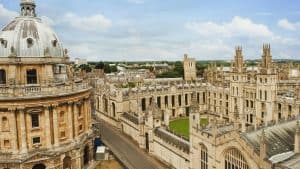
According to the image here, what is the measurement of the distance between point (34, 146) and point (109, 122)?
29935mm

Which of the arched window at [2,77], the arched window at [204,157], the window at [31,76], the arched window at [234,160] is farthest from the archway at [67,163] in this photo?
the arched window at [234,160]

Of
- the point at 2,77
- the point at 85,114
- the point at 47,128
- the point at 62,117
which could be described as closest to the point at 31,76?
the point at 2,77

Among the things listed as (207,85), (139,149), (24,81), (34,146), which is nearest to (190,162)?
(139,149)

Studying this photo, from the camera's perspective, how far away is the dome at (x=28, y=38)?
34.7m

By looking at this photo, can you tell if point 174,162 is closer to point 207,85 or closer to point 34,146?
point 34,146

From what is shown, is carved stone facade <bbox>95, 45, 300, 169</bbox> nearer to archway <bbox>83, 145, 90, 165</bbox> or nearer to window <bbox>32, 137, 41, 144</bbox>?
archway <bbox>83, 145, 90, 165</bbox>

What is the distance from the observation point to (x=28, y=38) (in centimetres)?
3497

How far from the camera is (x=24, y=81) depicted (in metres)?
33.8

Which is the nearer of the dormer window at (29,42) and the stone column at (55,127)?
the stone column at (55,127)

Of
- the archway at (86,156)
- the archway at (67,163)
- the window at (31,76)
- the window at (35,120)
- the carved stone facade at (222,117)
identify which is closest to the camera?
the carved stone facade at (222,117)

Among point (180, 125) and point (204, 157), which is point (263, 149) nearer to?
point (204, 157)

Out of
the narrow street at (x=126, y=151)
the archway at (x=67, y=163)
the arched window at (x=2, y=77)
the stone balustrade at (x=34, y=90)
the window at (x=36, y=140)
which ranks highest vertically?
the arched window at (x=2, y=77)

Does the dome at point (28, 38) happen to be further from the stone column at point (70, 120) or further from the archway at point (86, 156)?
the archway at point (86, 156)

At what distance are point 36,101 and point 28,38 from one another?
8.64 m
